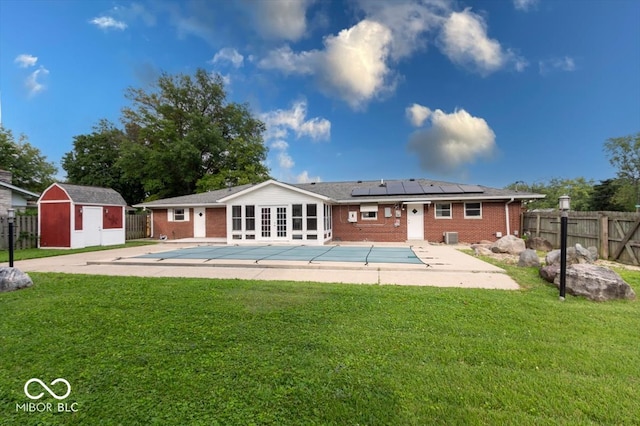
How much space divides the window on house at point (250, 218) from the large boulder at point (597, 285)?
42.9 feet

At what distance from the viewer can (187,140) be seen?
28000mm

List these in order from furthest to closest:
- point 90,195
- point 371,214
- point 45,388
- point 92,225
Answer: point 371,214 → point 90,195 → point 92,225 → point 45,388

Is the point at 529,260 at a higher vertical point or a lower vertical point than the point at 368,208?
lower

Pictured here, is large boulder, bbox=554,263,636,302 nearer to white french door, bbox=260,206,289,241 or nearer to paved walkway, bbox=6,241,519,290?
paved walkway, bbox=6,241,519,290

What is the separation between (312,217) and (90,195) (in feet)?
38.7

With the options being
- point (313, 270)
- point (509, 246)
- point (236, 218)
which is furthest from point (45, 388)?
point (236, 218)

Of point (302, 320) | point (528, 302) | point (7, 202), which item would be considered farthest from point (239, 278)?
point (7, 202)

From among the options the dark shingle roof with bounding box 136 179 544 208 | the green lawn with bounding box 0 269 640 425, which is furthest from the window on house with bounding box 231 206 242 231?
the green lawn with bounding box 0 269 640 425

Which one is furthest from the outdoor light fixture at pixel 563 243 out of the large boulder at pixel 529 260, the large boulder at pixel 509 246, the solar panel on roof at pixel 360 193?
the solar panel on roof at pixel 360 193

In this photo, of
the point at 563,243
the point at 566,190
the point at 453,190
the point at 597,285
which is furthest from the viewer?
the point at 566,190

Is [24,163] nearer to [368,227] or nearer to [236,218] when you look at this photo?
[236,218]

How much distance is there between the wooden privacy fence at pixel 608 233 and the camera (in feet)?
28.2

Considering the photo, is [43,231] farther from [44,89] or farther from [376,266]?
[376,266]

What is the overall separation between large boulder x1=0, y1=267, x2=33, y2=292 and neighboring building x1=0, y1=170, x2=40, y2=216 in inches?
475
